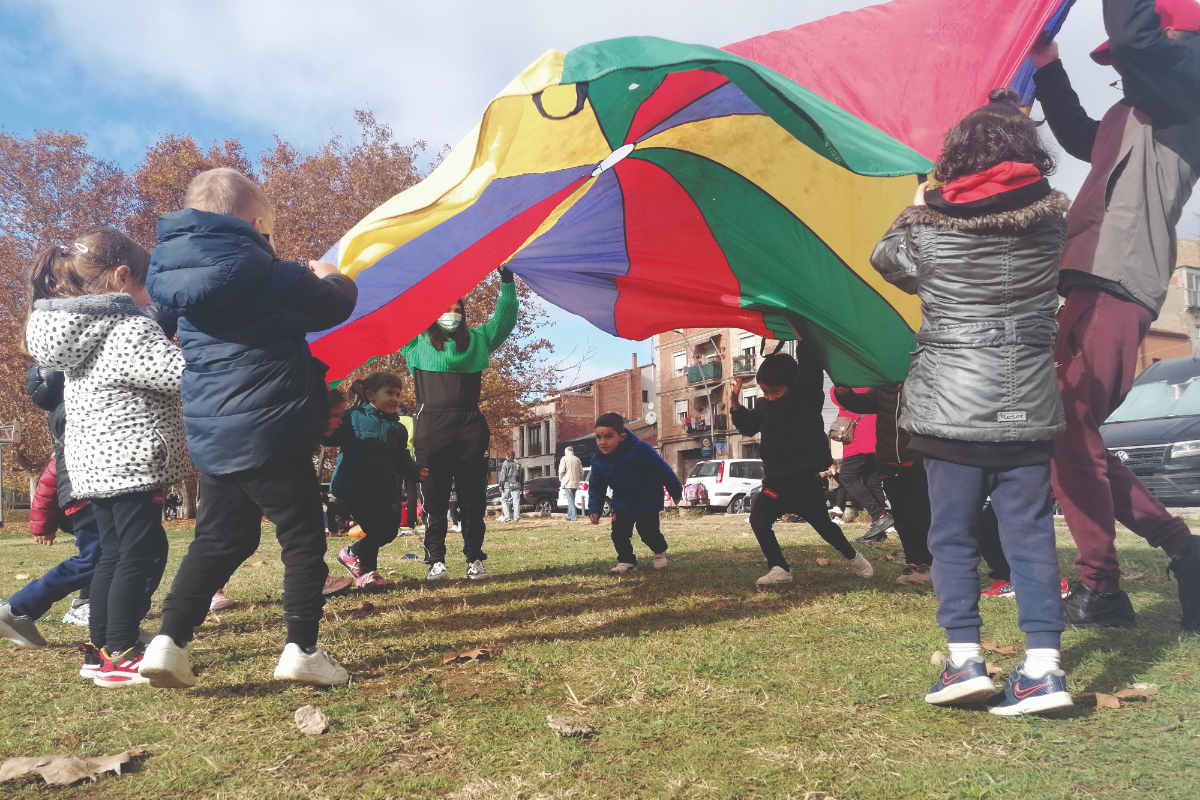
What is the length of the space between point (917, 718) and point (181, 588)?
2435 millimetres

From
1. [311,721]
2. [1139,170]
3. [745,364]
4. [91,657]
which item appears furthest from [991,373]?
[745,364]

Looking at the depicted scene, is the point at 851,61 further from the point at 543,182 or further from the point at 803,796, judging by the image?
the point at 803,796

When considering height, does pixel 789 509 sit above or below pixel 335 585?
above

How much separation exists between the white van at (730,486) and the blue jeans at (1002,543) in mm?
21901

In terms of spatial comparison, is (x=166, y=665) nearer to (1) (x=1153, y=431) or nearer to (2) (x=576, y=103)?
(2) (x=576, y=103)

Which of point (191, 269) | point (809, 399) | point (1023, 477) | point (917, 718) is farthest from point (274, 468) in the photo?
point (809, 399)

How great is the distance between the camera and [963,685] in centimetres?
242

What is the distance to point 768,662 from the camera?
3115mm

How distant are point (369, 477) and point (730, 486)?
20641mm

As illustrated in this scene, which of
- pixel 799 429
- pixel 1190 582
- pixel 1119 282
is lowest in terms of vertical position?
pixel 1190 582

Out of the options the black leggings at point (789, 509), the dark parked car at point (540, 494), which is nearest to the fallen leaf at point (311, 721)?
the black leggings at point (789, 509)

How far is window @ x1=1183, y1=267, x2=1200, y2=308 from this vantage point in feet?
124

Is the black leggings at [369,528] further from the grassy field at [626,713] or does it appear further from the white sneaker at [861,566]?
the white sneaker at [861,566]

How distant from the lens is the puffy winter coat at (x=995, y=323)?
255 centimetres
